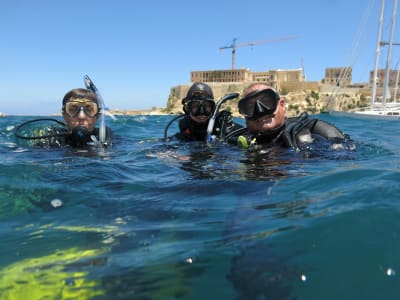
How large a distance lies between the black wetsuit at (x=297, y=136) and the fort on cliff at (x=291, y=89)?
57.2 metres

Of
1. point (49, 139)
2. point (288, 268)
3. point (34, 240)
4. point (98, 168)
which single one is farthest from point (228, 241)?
point (49, 139)

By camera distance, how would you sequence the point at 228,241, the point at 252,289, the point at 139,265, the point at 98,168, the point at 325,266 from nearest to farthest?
the point at 252,289 → the point at 325,266 → the point at 139,265 → the point at 228,241 → the point at 98,168

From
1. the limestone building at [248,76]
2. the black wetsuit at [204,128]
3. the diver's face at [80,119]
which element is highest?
the limestone building at [248,76]

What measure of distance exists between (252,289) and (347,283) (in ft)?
1.33

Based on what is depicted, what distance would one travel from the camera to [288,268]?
176 centimetres

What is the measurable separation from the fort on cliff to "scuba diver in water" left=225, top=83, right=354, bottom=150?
57.2 meters

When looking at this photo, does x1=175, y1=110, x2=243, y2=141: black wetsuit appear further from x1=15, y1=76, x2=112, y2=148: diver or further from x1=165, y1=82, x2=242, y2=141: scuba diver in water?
x1=15, y1=76, x2=112, y2=148: diver

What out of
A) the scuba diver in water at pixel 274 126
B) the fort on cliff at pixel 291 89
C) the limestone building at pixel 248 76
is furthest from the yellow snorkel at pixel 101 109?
the limestone building at pixel 248 76

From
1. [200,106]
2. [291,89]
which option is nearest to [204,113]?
[200,106]

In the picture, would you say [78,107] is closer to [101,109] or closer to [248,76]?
[101,109]

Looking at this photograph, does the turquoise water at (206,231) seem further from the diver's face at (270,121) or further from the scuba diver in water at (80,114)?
the scuba diver in water at (80,114)

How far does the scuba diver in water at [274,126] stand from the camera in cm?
440

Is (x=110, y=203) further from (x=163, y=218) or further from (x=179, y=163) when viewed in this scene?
(x=179, y=163)

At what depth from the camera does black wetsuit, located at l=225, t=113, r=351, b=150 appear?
4480 mm
